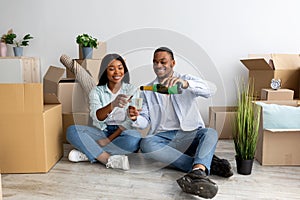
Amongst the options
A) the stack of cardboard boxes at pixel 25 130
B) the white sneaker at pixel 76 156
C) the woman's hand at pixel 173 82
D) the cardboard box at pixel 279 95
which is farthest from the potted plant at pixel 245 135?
the stack of cardboard boxes at pixel 25 130

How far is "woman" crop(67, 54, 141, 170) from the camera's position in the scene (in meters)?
1.65

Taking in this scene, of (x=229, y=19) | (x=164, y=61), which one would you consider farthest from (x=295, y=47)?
(x=164, y=61)

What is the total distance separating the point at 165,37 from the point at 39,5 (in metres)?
1.28

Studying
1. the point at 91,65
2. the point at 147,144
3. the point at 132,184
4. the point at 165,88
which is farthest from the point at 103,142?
the point at 91,65

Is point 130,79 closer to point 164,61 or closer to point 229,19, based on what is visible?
point 164,61

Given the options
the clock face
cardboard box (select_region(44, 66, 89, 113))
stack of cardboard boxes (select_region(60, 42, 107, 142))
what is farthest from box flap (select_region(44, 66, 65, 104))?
the clock face

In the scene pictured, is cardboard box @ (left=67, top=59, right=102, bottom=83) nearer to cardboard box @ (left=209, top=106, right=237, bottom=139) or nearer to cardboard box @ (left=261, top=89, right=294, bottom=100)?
cardboard box @ (left=209, top=106, right=237, bottom=139)

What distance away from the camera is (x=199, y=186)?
1.21m

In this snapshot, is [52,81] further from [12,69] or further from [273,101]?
[273,101]

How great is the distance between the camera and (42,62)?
8.52ft

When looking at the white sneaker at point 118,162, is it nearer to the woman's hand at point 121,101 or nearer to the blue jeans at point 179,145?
the blue jeans at point 179,145

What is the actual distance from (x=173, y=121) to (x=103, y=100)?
0.42m

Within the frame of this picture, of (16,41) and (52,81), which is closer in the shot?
(52,81)

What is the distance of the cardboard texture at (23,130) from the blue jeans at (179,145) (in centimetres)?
55
